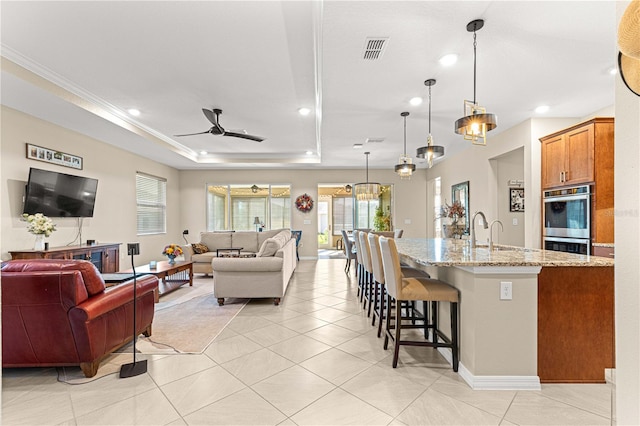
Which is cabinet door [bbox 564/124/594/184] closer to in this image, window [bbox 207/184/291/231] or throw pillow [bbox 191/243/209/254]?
throw pillow [bbox 191/243/209/254]

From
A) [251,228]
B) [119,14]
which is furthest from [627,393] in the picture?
[251,228]

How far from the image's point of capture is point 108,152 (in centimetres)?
615

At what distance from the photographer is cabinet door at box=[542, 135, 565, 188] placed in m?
4.12

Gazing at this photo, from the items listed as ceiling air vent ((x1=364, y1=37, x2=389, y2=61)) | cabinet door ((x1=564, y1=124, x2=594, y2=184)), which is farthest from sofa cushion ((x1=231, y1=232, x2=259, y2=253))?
cabinet door ((x1=564, y1=124, x2=594, y2=184))

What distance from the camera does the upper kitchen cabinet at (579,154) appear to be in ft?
11.7

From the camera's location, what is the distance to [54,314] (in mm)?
2195

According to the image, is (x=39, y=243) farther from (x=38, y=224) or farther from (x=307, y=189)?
(x=307, y=189)

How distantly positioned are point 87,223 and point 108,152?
150cm

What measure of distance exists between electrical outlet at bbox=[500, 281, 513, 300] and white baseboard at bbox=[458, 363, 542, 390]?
1.85 feet

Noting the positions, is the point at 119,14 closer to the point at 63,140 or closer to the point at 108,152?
the point at 63,140

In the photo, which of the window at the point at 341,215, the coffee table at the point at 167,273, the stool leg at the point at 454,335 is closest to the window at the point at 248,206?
the window at the point at 341,215

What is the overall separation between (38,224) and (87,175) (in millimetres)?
1628

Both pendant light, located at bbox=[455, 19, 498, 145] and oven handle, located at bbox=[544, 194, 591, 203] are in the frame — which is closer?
pendant light, located at bbox=[455, 19, 498, 145]

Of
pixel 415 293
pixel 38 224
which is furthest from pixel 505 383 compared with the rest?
pixel 38 224
